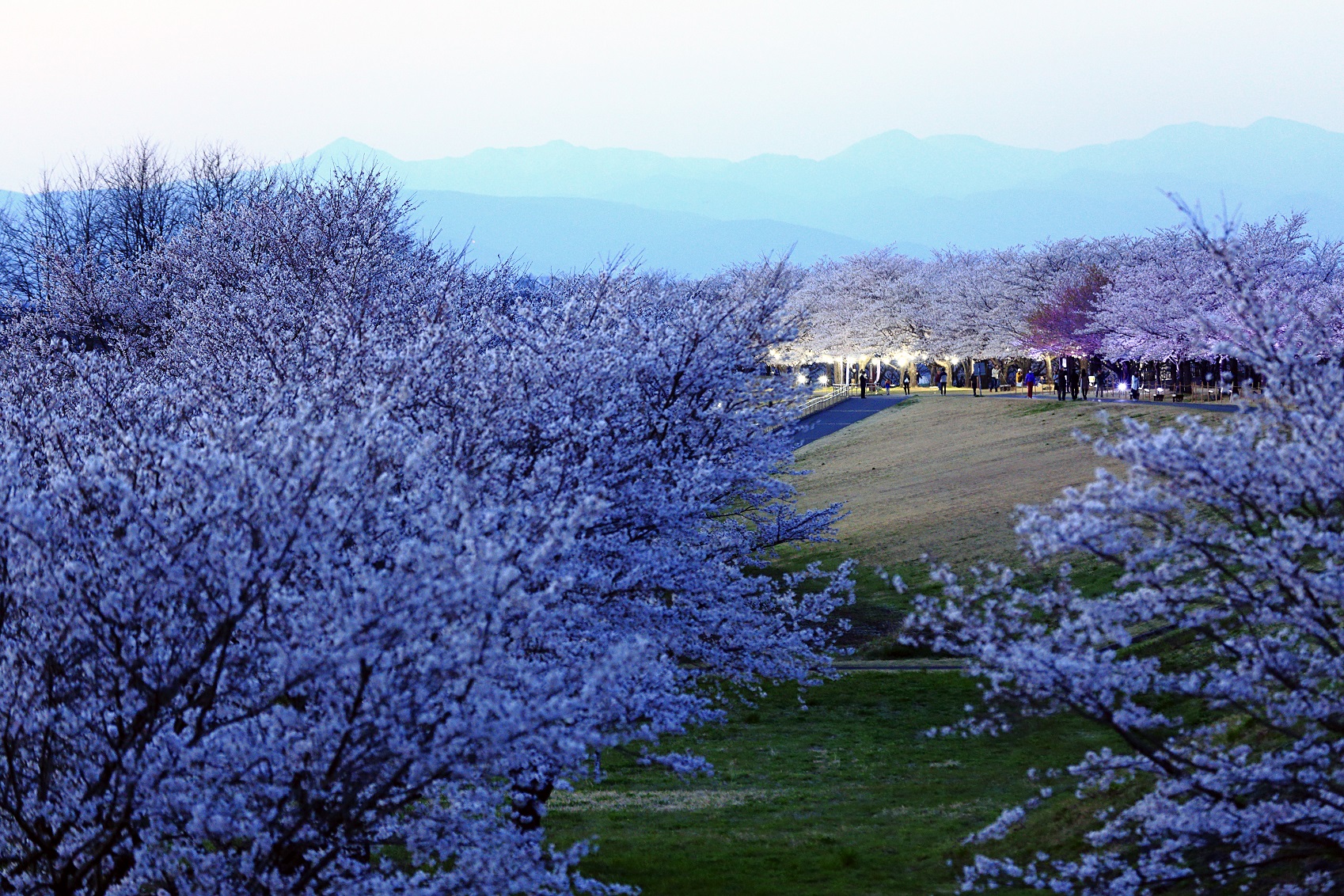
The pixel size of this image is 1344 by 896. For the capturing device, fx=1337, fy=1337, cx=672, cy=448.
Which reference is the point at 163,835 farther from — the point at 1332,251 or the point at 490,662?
the point at 1332,251

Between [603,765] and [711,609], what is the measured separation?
32.1 ft

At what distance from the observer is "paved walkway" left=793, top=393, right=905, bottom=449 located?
92.6 m

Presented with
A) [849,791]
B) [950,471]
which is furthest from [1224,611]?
[950,471]

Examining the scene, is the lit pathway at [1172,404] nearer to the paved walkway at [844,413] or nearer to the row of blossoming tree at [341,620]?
the paved walkway at [844,413]

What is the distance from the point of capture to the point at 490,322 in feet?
75.5

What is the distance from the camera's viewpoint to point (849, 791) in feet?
82.3

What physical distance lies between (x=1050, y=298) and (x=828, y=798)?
85.5 m

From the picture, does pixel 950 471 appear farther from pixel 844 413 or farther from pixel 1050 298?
pixel 1050 298

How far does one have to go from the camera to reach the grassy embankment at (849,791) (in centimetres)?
1919

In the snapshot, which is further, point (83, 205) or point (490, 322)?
point (83, 205)

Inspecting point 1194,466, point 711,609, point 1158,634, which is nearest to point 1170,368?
point 1158,634

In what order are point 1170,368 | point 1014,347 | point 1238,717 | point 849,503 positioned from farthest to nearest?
point 1014,347 < point 1170,368 < point 849,503 < point 1238,717

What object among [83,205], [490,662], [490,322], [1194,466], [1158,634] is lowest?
[1158,634]

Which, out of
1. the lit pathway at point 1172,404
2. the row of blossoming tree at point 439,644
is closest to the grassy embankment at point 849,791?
the row of blossoming tree at point 439,644
